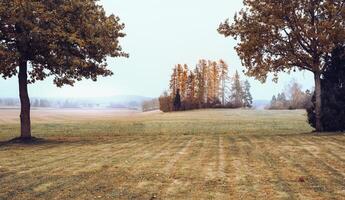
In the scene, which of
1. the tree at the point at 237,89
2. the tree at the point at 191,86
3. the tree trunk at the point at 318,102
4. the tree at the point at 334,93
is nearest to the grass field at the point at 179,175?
the tree at the point at 334,93

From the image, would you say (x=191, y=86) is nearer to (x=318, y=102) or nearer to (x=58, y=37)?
(x=318, y=102)

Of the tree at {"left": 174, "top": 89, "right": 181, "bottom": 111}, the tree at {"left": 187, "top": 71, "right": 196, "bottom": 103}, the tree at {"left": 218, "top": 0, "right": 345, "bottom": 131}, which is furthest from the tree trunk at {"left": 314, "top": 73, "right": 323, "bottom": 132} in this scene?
the tree at {"left": 187, "top": 71, "right": 196, "bottom": 103}

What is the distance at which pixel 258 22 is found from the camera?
3247 cm

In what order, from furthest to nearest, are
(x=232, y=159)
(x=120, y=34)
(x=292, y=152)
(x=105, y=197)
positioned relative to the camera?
(x=120, y=34), (x=292, y=152), (x=232, y=159), (x=105, y=197)

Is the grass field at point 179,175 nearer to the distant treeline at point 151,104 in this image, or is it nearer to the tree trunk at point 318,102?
the tree trunk at point 318,102

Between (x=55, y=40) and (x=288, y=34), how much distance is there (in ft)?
56.6

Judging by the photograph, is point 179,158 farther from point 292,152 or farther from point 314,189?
point 314,189

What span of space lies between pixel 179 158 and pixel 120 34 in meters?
15.8

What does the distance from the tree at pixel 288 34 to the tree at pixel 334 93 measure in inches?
20.3

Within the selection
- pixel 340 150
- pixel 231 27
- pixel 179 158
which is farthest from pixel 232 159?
pixel 231 27

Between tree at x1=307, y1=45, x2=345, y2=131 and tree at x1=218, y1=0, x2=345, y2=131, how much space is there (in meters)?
0.52

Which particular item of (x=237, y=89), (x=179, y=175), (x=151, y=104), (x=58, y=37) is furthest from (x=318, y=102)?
(x=151, y=104)

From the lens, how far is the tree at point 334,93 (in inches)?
1233

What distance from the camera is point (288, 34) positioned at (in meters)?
31.9
